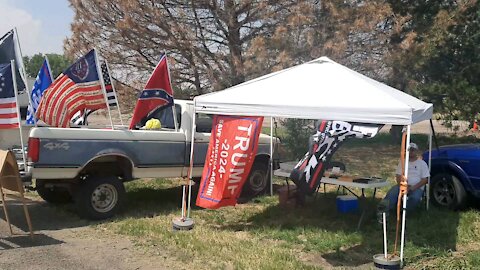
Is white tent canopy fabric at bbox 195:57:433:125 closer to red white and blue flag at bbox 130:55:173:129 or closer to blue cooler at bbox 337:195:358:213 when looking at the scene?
red white and blue flag at bbox 130:55:173:129

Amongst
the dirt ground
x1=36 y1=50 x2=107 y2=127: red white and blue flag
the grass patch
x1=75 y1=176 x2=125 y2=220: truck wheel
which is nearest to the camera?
the dirt ground

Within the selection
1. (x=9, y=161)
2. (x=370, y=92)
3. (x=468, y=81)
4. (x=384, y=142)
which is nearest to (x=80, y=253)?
(x=9, y=161)

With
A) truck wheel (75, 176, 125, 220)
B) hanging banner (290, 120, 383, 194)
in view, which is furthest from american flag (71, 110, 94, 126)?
hanging banner (290, 120, 383, 194)

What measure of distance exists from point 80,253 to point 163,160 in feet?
8.07

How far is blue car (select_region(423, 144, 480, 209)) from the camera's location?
26.7 ft

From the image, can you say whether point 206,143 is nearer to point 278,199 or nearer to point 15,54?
point 278,199

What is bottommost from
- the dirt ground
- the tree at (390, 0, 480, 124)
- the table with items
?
the dirt ground

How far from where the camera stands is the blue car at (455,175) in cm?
814

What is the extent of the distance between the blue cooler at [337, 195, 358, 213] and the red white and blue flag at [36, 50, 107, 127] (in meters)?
3.98

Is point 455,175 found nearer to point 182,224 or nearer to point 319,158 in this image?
point 319,158

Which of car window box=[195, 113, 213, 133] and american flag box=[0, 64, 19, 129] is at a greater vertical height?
american flag box=[0, 64, 19, 129]

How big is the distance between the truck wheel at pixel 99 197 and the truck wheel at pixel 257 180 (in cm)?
240

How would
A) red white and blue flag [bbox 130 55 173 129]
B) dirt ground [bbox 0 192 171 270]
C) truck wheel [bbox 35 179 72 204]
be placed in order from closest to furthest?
dirt ground [bbox 0 192 171 270] → red white and blue flag [bbox 130 55 173 129] → truck wheel [bbox 35 179 72 204]

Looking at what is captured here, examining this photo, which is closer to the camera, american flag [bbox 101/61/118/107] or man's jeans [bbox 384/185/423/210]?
man's jeans [bbox 384/185/423/210]
